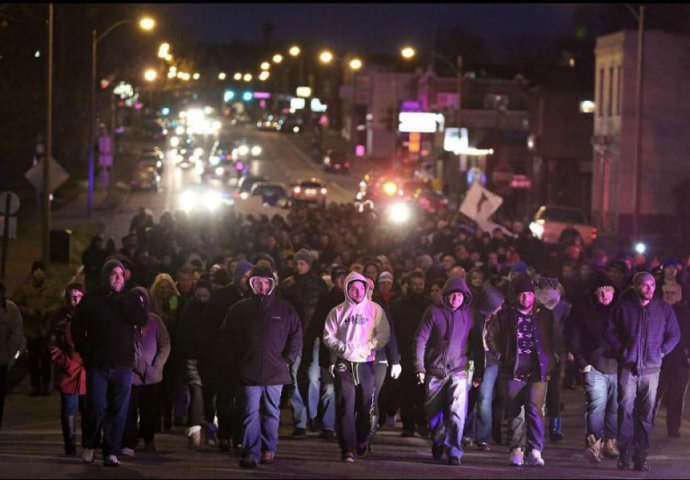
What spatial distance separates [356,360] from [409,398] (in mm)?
2205

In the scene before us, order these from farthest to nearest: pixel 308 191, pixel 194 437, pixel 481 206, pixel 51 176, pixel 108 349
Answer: pixel 308 191
pixel 481 206
pixel 51 176
pixel 194 437
pixel 108 349

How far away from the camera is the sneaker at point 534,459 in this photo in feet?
37.1

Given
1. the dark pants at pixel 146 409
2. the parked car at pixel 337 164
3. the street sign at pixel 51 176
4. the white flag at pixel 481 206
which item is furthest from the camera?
the parked car at pixel 337 164

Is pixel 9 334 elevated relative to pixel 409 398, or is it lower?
elevated

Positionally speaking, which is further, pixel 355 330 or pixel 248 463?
pixel 355 330

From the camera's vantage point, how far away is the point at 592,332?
11.5 m

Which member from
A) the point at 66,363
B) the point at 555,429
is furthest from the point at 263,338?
the point at 555,429

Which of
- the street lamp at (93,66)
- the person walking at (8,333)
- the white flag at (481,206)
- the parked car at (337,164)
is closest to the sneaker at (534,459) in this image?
the person walking at (8,333)

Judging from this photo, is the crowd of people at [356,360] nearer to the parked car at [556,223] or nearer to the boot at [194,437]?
the boot at [194,437]

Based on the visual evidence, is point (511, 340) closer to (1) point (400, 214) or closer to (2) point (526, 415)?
(2) point (526, 415)

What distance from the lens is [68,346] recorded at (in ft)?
37.6

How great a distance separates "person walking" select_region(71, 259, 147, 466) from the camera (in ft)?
35.0

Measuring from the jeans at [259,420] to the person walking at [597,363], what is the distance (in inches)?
100

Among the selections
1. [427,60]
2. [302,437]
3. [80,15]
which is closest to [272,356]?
[302,437]
